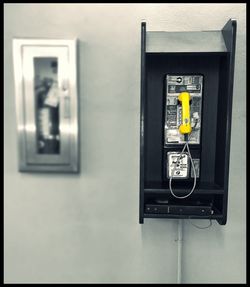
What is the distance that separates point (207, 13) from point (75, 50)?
593mm

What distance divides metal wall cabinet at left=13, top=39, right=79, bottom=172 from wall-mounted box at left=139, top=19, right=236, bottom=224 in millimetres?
342

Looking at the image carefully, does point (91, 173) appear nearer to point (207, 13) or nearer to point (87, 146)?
point (87, 146)

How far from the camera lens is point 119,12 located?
45.1 inches

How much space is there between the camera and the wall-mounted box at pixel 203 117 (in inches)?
38.4

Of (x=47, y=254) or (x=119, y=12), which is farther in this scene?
(x=47, y=254)

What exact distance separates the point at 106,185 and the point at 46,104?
46 centimetres

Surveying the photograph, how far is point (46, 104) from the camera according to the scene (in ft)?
3.87

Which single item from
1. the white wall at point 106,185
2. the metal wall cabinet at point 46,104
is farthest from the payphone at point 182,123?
the metal wall cabinet at point 46,104

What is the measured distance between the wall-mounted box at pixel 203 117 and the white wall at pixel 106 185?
89 mm

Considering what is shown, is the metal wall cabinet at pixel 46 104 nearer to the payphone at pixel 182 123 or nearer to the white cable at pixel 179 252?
the payphone at pixel 182 123

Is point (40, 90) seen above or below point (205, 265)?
above

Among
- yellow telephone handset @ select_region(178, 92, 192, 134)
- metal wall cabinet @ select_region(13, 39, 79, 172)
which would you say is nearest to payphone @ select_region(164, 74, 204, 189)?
yellow telephone handset @ select_region(178, 92, 192, 134)

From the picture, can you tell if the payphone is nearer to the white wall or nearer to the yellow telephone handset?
the yellow telephone handset

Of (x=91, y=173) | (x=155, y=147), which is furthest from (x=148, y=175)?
(x=91, y=173)
